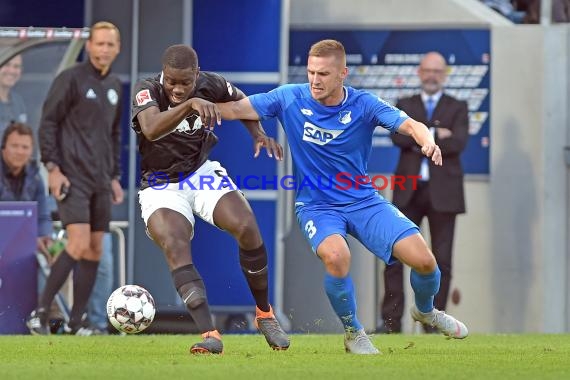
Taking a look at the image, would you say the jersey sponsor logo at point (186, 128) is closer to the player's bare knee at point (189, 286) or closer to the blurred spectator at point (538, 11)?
the player's bare knee at point (189, 286)

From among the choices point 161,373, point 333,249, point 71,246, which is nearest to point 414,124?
point 333,249

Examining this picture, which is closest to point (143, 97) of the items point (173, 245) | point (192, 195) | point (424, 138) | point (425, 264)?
point (192, 195)

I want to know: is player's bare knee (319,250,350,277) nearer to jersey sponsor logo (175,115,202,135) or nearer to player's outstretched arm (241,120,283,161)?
player's outstretched arm (241,120,283,161)

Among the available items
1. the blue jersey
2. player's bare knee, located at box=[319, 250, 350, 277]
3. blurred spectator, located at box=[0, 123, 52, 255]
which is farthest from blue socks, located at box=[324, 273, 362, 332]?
blurred spectator, located at box=[0, 123, 52, 255]

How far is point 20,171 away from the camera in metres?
15.4

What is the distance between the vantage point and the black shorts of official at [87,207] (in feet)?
47.4

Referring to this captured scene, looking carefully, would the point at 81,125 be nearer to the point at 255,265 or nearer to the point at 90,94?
the point at 90,94

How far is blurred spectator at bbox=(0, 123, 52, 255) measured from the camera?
1530 centimetres

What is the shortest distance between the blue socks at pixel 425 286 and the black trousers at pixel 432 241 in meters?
4.09

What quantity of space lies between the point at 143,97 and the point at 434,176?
5238mm

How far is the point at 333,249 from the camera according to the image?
35.3ft

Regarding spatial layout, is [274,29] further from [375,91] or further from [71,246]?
[71,246]

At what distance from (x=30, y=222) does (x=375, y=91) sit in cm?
383

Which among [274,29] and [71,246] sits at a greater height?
[274,29]
